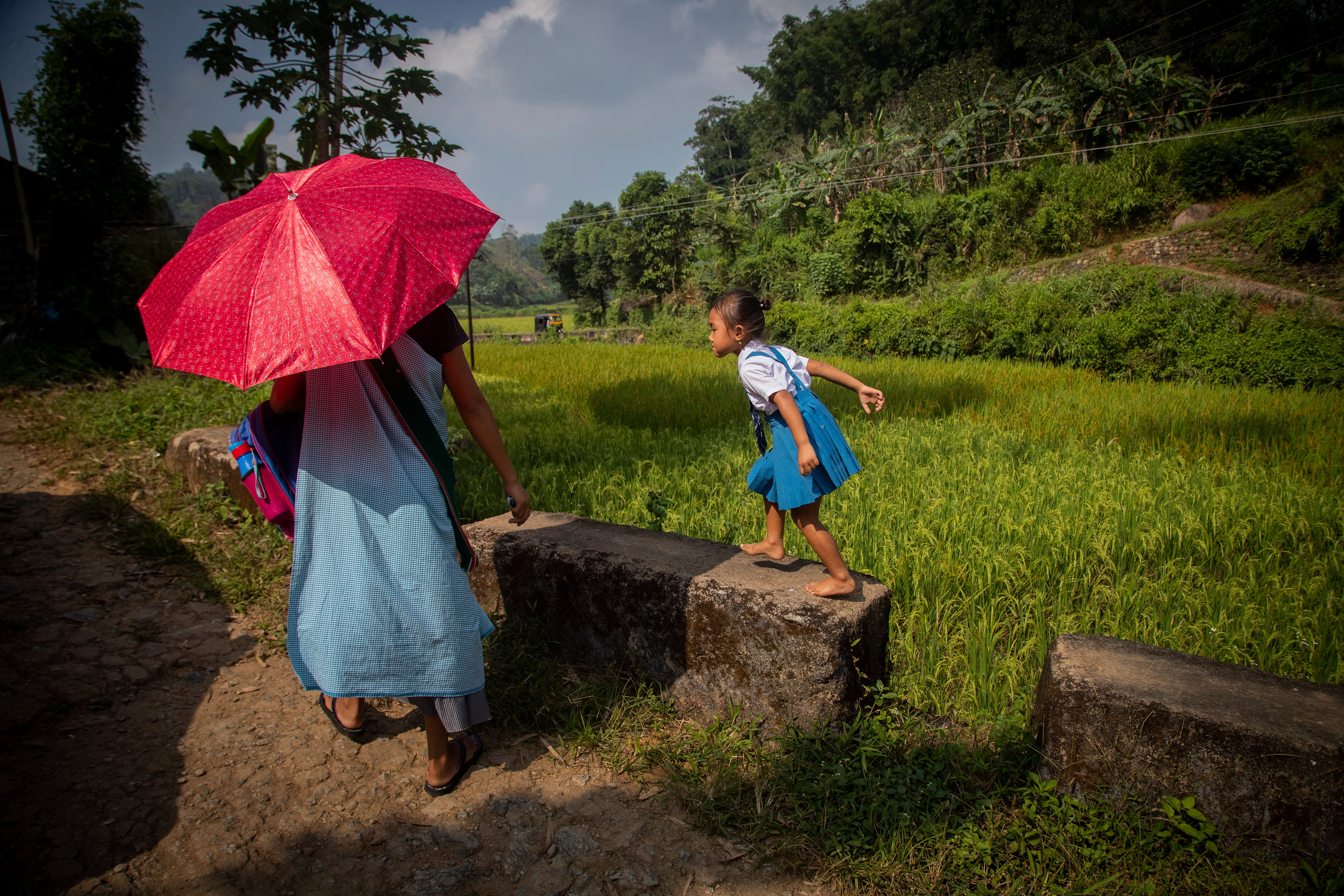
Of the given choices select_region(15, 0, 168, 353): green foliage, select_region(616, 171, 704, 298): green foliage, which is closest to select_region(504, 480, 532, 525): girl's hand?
select_region(15, 0, 168, 353): green foliage

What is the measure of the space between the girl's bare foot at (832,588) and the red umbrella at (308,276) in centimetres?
129

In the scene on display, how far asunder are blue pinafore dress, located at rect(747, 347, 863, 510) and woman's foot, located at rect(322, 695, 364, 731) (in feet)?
5.02

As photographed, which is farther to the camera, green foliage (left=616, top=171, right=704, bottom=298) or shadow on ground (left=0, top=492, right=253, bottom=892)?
green foliage (left=616, top=171, right=704, bottom=298)

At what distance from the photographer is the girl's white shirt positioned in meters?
2.12

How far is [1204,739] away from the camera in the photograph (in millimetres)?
1521

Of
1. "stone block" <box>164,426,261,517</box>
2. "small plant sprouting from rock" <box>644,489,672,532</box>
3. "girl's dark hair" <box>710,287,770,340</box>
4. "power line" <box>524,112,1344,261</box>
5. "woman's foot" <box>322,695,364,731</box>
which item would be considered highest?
"power line" <box>524,112,1344,261</box>

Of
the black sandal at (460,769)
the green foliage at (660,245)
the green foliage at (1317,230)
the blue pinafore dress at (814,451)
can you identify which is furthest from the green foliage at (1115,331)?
the green foliage at (660,245)

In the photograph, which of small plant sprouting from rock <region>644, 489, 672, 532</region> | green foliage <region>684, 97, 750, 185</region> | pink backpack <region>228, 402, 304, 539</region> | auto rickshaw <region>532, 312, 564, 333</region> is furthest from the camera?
green foliage <region>684, 97, 750, 185</region>

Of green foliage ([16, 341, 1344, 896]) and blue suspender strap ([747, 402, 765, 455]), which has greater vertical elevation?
blue suspender strap ([747, 402, 765, 455])

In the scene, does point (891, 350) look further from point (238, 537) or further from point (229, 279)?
point (229, 279)

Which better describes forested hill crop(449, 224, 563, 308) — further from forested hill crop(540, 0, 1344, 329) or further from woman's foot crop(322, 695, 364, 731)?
woman's foot crop(322, 695, 364, 731)

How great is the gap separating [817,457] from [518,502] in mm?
918

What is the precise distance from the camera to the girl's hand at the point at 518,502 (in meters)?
1.91

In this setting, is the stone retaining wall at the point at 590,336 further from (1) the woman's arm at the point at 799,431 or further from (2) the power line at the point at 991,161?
(1) the woman's arm at the point at 799,431
